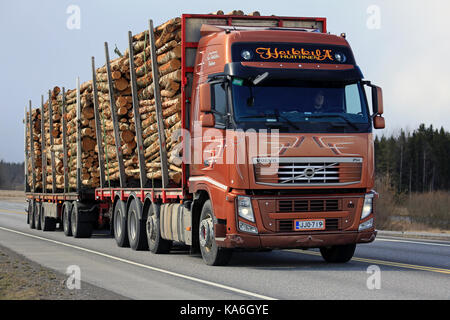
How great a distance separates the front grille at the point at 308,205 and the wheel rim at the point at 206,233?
1374 millimetres

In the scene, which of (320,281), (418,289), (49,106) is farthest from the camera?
(49,106)

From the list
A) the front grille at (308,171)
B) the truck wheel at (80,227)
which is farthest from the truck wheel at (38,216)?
the front grille at (308,171)

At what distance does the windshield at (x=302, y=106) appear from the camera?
40.0ft

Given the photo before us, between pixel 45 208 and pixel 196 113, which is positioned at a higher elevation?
pixel 196 113

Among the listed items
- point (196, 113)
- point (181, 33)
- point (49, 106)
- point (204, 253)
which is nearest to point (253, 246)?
point (204, 253)

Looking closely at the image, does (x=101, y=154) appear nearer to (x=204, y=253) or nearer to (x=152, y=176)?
(x=152, y=176)

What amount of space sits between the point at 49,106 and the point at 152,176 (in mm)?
11120

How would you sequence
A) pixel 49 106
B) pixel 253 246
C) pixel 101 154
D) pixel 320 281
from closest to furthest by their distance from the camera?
pixel 320 281, pixel 253 246, pixel 101 154, pixel 49 106

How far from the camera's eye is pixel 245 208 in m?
12.2

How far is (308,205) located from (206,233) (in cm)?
188

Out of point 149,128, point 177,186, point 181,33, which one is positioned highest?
point 181,33

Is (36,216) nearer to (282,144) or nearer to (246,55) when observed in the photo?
(246,55)

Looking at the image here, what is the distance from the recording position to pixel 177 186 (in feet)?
49.7

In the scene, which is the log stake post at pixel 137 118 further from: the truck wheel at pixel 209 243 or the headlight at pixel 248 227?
the headlight at pixel 248 227
